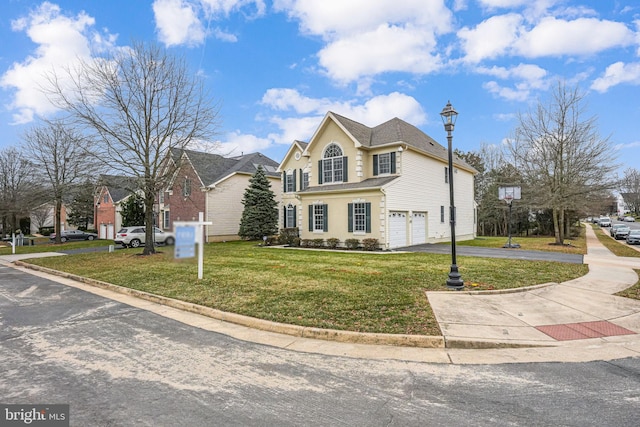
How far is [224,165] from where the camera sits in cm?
3189

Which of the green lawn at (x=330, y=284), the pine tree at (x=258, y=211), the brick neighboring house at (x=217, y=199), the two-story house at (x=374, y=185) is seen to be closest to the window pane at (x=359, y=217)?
the two-story house at (x=374, y=185)

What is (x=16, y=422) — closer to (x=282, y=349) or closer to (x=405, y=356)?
(x=282, y=349)

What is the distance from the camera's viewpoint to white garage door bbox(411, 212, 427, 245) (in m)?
21.9

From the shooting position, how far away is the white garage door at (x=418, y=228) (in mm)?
21922

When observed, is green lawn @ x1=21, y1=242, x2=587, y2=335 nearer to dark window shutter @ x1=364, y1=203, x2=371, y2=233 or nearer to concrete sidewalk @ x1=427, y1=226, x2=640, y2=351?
concrete sidewalk @ x1=427, y1=226, x2=640, y2=351

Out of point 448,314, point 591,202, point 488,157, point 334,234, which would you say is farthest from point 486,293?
point 488,157

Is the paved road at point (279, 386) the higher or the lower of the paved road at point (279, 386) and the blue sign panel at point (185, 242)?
the lower

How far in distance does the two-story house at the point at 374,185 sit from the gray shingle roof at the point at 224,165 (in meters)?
6.30

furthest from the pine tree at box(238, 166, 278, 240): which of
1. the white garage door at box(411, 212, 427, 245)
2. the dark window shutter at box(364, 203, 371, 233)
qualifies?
the white garage door at box(411, 212, 427, 245)

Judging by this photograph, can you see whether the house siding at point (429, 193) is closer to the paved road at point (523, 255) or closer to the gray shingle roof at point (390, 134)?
the gray shingle roof at point (390, 134)

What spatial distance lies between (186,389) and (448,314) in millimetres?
4784

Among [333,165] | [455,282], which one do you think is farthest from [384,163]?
[455,282]

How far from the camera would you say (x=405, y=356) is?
4.83 metres

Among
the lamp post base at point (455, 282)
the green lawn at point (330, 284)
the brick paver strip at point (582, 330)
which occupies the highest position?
the lamp post base at point (455, 282)
